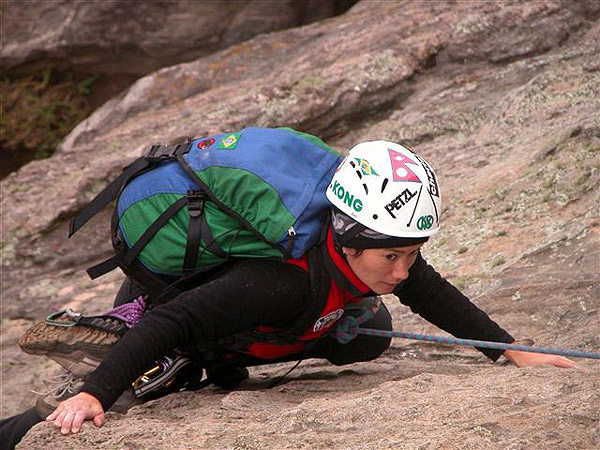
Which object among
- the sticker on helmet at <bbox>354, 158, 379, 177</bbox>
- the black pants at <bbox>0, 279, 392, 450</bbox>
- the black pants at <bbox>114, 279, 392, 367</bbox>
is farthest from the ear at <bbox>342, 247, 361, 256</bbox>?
the black pants at <bbox>0, 279, 392, 450</bbox>

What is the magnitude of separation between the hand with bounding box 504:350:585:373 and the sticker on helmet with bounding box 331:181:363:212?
1.25 m

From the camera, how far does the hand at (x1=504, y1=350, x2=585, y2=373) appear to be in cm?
459

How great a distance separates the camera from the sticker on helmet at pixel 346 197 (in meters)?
4.46

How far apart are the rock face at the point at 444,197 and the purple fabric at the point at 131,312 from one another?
20.2 inches

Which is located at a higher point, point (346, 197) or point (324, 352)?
point (346, 197)

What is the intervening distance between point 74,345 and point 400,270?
1925 millimetres

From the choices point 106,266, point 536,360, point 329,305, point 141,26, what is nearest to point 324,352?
point 329,305

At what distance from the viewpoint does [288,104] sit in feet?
29.6

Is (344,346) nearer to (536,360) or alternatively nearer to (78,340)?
(536,360)

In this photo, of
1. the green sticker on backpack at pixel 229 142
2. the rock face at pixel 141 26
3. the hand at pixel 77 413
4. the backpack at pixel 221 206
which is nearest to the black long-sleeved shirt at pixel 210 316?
the hand at pixel 77 413

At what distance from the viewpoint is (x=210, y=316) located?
428cm

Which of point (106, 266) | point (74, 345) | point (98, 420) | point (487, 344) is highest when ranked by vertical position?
point (106, 266)

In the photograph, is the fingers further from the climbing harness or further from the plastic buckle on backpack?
the climbing harness

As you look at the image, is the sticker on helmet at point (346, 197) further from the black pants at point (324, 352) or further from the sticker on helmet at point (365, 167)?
the black pants at point (324, 352)
